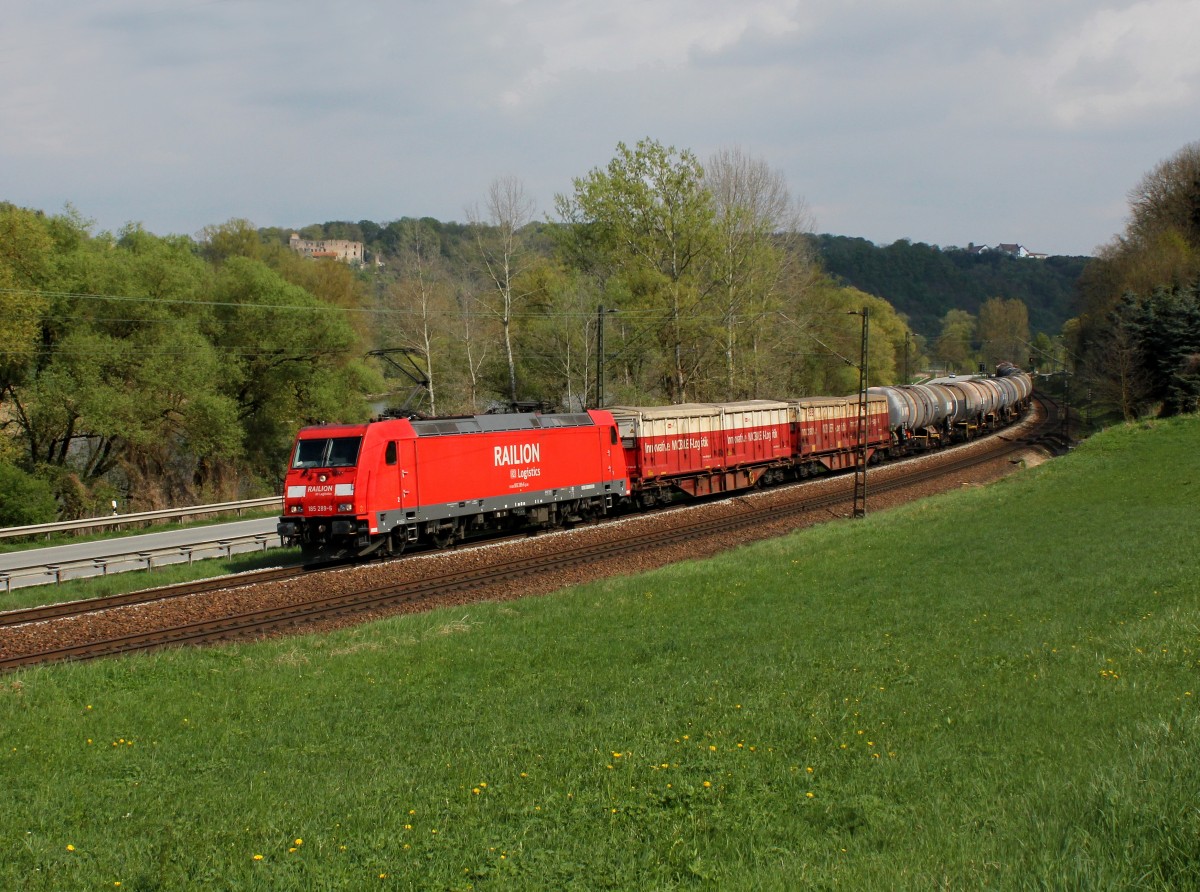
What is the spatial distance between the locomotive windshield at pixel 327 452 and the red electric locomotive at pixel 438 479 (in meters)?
0.03

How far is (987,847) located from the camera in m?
5.77

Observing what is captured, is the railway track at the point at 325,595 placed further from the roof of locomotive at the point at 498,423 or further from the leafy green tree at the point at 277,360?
the leafy green tree at the point at 277,360

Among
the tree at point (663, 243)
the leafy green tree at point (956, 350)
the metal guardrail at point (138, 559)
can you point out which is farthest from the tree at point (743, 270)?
the leafy green tree at point (956, 350)

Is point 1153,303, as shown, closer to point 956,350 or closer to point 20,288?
point 20,288

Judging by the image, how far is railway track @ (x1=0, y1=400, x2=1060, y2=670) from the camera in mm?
16672

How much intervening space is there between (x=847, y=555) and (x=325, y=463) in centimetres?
1265

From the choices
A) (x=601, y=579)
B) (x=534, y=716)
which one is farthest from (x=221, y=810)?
(x=601, y=579)

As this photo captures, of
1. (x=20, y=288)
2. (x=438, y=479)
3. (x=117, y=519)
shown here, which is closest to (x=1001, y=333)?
(x=20, y=288)

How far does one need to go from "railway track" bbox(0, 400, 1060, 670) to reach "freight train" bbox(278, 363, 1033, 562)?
5.32ft

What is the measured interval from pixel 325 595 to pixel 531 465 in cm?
846

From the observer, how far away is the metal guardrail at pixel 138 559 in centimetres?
2318

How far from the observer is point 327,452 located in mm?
23062

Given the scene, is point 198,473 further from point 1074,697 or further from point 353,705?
point 1074,697

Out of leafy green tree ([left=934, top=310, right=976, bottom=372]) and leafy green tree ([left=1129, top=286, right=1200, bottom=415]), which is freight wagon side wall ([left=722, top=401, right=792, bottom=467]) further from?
leafy green tree ([left=934, top=310, right=976, bottom=372])
